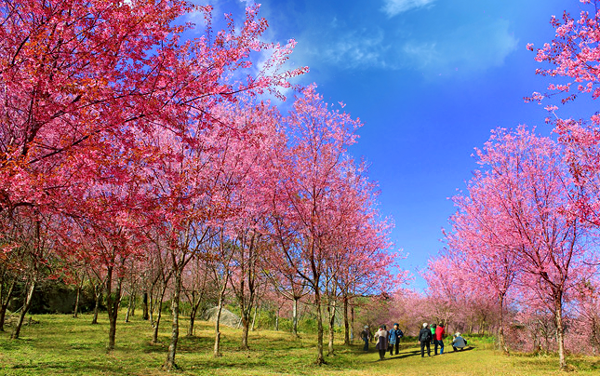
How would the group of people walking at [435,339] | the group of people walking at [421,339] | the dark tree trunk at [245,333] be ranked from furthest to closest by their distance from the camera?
the dark tree trunk at [245,333] < the group of people walking at [435,339] < the group of people walking at [421,339]

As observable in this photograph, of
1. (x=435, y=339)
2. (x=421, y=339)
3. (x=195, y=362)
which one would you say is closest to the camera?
(x=195, y=362)

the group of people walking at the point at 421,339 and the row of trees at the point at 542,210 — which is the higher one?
the row of trees at the point at 542,210

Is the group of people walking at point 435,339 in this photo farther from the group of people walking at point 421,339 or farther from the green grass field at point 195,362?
the green grass field at point 195,362

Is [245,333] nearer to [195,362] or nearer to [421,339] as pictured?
[195,362]

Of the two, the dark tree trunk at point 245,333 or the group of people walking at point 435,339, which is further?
the dark tree trunk at point 245,333

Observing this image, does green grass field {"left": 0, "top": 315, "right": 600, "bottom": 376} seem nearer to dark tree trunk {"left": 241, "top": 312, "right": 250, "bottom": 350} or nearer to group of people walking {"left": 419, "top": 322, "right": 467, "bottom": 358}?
dark tree trunk {"left": 241, "top": 312, "right": 250, "bottom": 350}

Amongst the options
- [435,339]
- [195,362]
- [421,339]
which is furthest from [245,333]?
[435,339]

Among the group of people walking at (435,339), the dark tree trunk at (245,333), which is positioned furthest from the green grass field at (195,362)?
the group of people walking at (435,339)

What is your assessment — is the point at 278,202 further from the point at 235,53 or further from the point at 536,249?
the point at 536,249

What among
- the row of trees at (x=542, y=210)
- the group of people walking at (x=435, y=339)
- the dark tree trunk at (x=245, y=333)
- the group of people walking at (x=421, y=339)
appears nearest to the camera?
the row of trees at (x=542, y=210)

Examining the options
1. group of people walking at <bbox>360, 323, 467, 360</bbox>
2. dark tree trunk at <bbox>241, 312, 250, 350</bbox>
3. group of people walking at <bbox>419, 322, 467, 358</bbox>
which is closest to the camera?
group of people walking at <bbox>360, 323, 467, 360</bbox>

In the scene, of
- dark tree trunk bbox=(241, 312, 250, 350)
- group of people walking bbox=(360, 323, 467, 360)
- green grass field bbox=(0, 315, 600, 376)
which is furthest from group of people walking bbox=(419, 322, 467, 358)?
dark tree trunk bbox=(241, 312, 250, 350)

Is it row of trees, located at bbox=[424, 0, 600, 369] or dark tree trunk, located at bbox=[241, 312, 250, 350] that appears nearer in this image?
row of trees, located at bbox=[424, 0, 600, 369]

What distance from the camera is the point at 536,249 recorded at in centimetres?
1438
